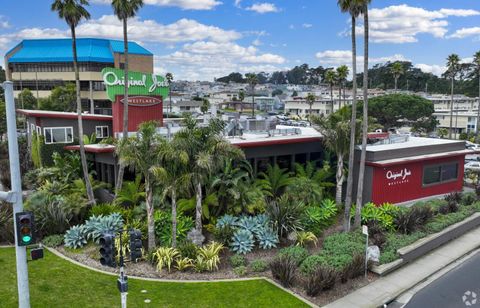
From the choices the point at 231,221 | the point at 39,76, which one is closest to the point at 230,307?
the point at 231,221

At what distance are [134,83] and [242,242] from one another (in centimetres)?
1403

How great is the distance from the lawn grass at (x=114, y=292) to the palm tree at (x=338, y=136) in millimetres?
10113

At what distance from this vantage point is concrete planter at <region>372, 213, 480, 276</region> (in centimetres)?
1770

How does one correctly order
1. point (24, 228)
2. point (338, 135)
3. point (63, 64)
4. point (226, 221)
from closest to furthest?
point (24, 228), point (226, 221), point (338, 135), point (63, 64)

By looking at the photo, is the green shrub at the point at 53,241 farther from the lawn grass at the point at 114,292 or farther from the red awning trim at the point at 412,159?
the red awning trim at the point at 412,159

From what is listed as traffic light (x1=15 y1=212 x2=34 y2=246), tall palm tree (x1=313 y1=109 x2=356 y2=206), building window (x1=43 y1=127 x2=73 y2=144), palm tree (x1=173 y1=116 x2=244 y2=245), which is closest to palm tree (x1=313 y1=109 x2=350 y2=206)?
tall palm tree (x1=313 y1=109 x2=356 y2=206)

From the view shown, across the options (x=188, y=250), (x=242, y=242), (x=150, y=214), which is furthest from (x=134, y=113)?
(x=242, y=242)

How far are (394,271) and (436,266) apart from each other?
237 cm

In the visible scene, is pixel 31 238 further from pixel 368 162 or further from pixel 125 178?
pixel 368 162

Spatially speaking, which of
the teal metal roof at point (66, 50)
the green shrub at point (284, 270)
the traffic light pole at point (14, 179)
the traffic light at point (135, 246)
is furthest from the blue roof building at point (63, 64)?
the traffic light at point (135, 246)

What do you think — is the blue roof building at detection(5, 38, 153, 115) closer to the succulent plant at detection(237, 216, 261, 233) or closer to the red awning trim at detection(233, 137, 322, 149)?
the red awning trim at detection(233, 137, 322, 149)

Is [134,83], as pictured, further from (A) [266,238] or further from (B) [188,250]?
(A) [266,238]

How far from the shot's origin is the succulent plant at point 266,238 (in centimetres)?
1884

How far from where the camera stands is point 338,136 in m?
23.2
